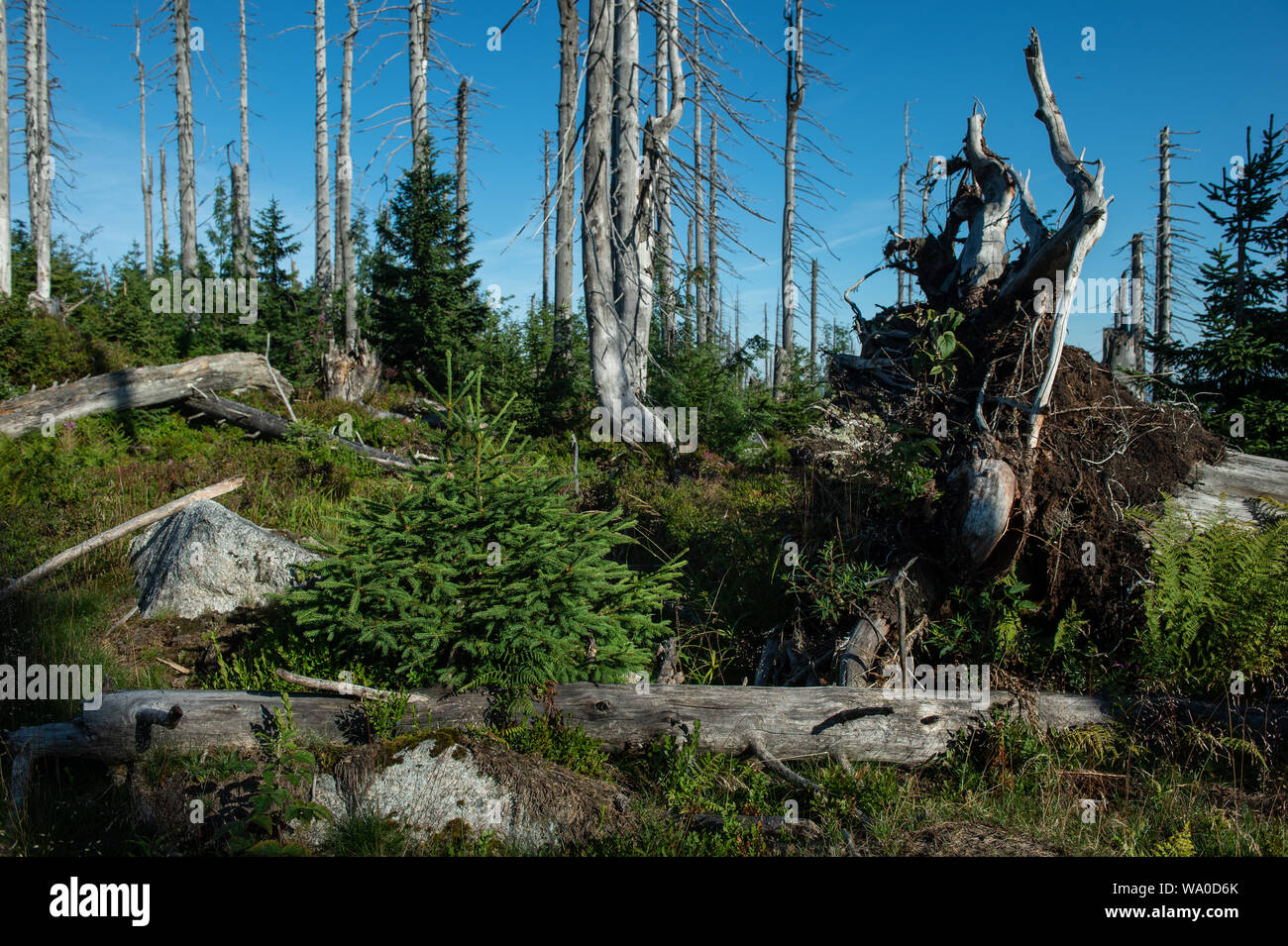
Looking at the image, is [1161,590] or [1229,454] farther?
[1229,454]

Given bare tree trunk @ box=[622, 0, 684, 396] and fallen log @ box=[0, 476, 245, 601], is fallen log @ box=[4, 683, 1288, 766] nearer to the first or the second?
fallen log @ box=[0, 476, 245, 601]

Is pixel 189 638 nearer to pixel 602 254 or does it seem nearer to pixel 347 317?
pixel 602 254

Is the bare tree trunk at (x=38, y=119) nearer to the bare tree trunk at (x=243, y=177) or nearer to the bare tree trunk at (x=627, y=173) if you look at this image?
the bare tree trunk at (x=243, y=177)

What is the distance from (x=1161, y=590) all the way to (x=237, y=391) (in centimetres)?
1451

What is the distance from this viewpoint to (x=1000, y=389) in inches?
227

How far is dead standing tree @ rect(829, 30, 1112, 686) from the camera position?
5215mm

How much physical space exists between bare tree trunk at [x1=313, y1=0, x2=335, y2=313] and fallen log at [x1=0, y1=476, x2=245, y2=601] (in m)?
14.4

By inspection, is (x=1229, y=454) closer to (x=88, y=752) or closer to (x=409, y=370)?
(x=88, y=752)

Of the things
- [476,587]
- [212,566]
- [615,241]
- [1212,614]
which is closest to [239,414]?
[212,566]

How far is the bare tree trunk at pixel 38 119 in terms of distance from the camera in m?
19.9

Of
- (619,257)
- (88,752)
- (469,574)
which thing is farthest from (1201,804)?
(619,257)

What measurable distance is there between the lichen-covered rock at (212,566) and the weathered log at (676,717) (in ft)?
6.51

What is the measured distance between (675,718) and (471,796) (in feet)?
4.35
